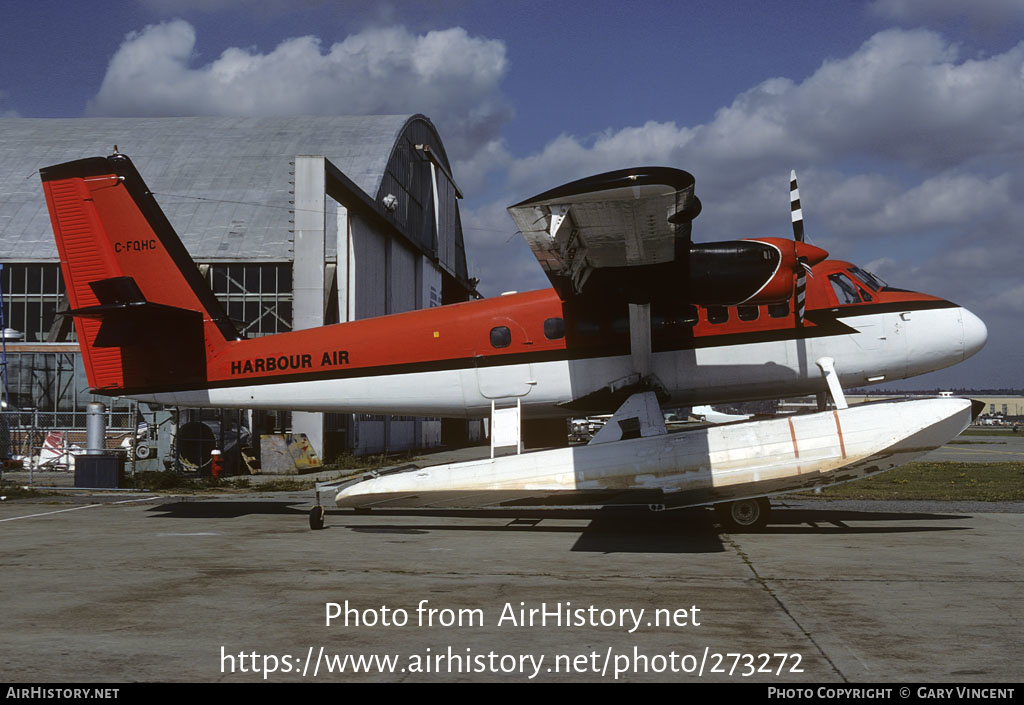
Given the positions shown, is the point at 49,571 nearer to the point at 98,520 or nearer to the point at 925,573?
the point at 98,520

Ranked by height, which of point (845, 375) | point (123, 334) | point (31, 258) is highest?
point (31, 258)

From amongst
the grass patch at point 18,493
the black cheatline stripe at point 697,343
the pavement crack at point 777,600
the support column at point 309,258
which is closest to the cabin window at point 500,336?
the black cheatline stripe at point 697,343

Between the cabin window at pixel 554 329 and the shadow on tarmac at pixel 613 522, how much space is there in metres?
3.17

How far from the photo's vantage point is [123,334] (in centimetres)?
1471

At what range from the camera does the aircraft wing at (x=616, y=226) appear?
9500 millimetres

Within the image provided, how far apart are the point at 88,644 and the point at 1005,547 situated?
1096 centimetres

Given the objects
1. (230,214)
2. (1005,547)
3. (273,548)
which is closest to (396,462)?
(230,214)

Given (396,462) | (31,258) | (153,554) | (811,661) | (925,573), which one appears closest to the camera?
(811,661)

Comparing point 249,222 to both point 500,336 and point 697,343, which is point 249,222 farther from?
point 697,343

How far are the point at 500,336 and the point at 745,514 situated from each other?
487 centimetres

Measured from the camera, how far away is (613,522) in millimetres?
14500

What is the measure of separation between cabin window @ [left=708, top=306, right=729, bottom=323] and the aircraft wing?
180 cm

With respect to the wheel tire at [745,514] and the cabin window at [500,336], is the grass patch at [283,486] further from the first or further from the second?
A: the wheel tire at [745,514]

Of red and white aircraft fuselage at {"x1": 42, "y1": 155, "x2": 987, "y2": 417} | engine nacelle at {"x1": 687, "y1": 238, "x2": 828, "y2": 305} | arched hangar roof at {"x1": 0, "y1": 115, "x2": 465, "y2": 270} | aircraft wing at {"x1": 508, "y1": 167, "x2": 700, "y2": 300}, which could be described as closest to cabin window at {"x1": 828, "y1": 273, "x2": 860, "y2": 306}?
red and white aircraft fuselage at {"x1": 42, "y1": 155, "x2": 987, "y2": 417}
